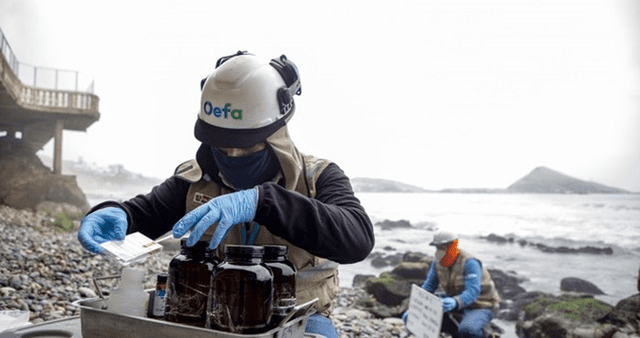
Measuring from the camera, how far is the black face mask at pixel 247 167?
1521mm

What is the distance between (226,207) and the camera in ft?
3.70

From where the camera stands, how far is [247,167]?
1544 mm

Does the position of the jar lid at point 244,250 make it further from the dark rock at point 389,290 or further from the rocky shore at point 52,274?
the dark rock at point 389,290

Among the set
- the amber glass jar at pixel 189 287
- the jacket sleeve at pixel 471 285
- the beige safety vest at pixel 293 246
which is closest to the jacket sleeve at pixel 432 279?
the jacket sleeve at pixel 471 285

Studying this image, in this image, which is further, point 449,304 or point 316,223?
point 449,304

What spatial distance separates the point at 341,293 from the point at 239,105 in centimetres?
712

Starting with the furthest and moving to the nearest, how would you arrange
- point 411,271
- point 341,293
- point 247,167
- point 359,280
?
point 359,280 < point 341,293 < point 411,271 < point 247,167

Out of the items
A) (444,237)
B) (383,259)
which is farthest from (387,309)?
(383,259)

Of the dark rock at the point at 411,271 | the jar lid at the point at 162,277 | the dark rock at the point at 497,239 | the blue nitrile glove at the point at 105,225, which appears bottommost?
the dark rock at the point at 411,271

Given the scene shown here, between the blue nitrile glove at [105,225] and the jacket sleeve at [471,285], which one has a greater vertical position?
the blue nitrile glove at [105,225]

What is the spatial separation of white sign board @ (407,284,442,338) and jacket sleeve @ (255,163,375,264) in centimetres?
266

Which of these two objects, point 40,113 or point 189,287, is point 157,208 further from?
point 40,113

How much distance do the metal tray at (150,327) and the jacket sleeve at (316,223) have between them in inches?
8.5

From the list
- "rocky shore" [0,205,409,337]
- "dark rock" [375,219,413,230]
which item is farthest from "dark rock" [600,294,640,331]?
→ "dark rock" [375,219,413,230]
